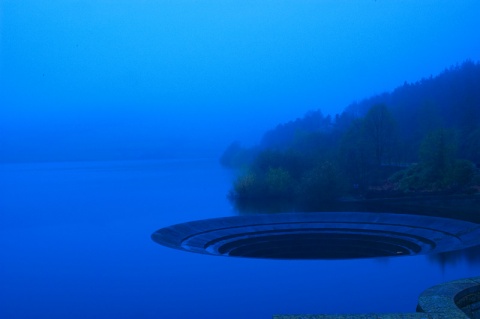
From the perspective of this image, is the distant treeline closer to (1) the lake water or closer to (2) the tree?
(2) the tree

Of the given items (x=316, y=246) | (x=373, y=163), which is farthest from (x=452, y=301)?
(x=373, y=163)

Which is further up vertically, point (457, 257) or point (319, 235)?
point (319, 235)

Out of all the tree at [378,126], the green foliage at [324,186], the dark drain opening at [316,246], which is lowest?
the dark drain opening at [316,246]

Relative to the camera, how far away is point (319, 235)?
30016mm

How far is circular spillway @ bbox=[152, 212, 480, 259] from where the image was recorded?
2539 centimetres

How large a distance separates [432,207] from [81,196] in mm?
38364

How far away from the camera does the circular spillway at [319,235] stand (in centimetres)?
2539

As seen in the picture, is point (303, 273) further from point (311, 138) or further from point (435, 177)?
point (311, 138)

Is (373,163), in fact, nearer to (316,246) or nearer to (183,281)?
(316,246)

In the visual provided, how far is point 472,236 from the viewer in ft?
76.2

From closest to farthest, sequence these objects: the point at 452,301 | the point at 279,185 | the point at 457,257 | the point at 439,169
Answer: the point at 452,301 → the point at 457,257 → the point at 439,169 → the point at 279,185

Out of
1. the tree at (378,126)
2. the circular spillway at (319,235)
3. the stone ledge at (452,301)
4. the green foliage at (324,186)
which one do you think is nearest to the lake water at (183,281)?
the stone ledge at (452,301)

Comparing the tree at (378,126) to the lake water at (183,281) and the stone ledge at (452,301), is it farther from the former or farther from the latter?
the stone ledge at (452,301)

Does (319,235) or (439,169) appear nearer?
(319,235)
